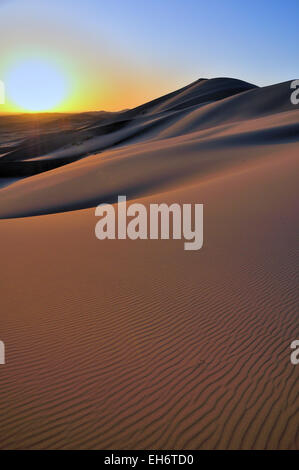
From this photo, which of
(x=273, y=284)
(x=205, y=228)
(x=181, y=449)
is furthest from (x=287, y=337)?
(x=205, y=228)

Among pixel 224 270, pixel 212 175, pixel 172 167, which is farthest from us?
pixel 172 167

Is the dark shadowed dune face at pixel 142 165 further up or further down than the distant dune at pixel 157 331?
further up

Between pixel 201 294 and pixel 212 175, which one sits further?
pixel 212 175

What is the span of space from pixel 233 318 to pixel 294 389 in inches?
53.0

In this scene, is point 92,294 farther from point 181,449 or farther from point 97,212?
point 97,212

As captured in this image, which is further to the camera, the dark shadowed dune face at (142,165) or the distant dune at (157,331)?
the dark shadowed dune face at (142,165)

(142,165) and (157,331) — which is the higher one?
(142,165)

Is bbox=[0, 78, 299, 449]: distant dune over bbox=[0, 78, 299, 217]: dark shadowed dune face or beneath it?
beneath

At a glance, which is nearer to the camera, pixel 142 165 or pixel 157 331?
pixel 157 331

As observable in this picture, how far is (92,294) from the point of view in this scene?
5.65 meters

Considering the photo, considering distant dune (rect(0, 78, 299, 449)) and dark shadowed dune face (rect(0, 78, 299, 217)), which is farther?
dark shadowed dune face (rect(0, 78, 299, 217))

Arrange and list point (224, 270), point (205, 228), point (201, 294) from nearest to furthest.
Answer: point (201, 294) → point (224, 270) → point (205, 228)

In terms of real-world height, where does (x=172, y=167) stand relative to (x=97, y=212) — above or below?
above

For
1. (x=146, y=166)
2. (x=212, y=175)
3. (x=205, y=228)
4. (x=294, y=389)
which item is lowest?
(x=294, y=389)
